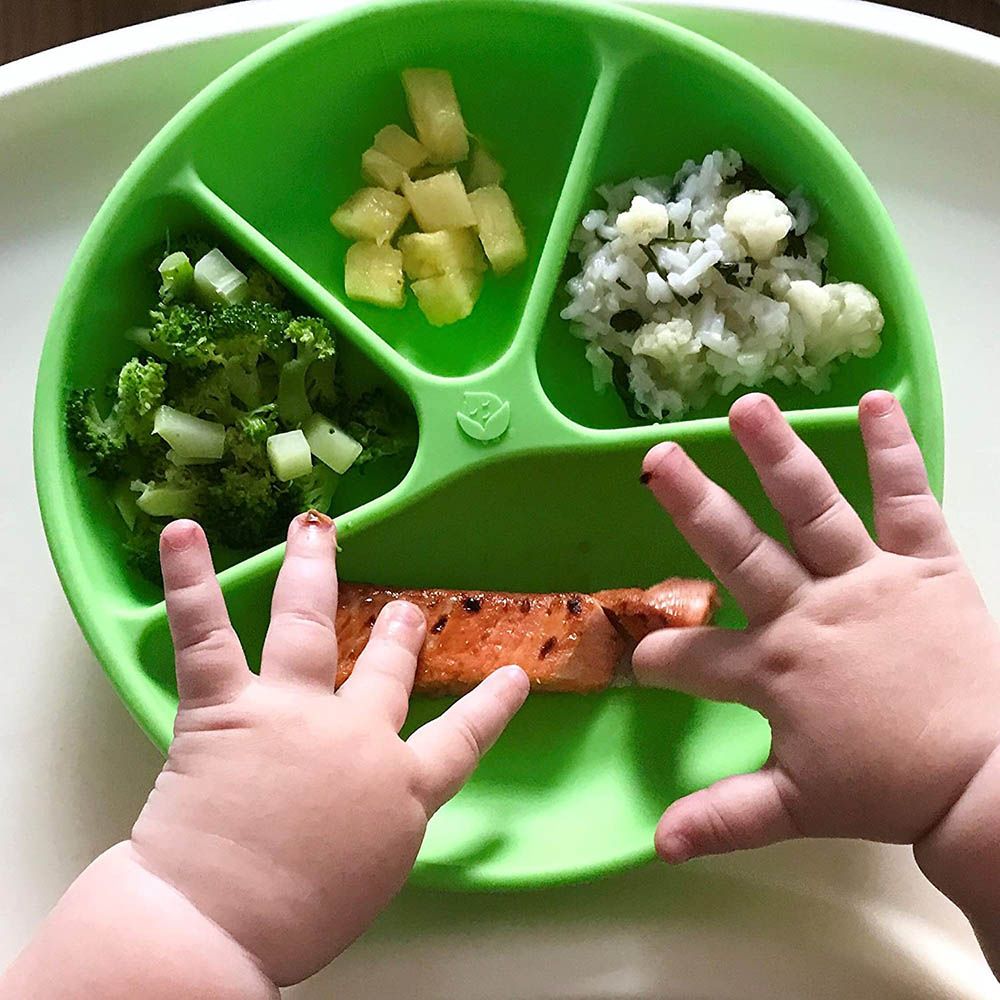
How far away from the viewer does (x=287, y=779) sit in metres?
1.02

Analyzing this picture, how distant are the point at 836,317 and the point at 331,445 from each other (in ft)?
1.89

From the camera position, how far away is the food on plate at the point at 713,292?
1256mm

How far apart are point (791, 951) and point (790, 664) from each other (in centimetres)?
39

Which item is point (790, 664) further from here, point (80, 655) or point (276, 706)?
point (80, 655)

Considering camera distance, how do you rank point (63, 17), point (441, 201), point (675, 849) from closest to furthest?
point (675, 849)
point (441, 201)
point (63, 17)

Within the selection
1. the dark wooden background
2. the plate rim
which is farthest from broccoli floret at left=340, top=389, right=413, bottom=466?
the dark wooden background

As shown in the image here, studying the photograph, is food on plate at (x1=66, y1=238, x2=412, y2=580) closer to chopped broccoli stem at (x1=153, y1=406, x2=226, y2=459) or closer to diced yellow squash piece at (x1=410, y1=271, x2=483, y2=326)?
chopped broccoli stem at (x1=153, y1=406, x2=226, y2=459)

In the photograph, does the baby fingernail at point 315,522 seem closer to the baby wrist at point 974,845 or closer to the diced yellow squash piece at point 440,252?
the diced yellow squash piece at point 440,252

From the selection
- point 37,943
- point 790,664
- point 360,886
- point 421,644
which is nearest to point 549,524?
point 421,644

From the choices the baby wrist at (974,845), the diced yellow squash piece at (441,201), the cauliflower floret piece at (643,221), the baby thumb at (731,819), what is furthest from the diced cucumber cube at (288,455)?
the baby wrist at (974,845)

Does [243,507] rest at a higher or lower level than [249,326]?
lower

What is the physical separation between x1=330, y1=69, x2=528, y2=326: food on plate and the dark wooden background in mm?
492

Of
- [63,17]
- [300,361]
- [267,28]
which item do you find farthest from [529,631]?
[63,17]

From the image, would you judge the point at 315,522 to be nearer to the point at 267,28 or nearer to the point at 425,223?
the point at 425,223
